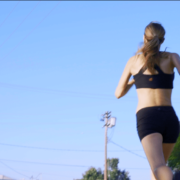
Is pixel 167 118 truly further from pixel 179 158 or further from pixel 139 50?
pixel 179 158

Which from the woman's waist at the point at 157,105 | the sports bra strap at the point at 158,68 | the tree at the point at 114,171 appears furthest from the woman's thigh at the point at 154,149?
the tree at the point at 114,171

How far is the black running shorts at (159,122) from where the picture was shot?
93.0 inches

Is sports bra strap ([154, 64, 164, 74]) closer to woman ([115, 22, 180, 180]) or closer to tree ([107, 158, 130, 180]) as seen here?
woman ([115, 22, 180, 180])

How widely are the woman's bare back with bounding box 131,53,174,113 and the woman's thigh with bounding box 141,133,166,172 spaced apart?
0.25 m

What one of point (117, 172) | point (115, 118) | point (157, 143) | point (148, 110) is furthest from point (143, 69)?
point (117, 172)

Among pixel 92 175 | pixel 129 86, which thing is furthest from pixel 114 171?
pixel 129 86

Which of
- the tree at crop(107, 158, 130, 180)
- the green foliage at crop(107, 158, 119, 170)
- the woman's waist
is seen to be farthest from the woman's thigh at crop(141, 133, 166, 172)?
the green foliage at crop(107, 158, 119, 170)

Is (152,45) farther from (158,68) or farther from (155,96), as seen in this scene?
(155,96)

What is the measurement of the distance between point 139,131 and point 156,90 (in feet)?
1.07

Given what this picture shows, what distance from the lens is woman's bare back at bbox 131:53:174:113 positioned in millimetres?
2443

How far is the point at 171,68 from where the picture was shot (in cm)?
254

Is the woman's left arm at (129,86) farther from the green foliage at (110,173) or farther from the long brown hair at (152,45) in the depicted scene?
the green foliage at (110,173)

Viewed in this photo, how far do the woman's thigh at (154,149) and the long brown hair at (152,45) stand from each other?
50 centimetres

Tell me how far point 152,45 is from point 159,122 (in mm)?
586
